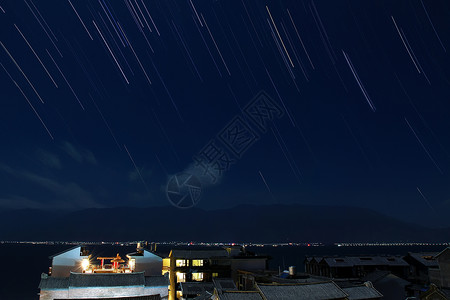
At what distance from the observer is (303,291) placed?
93.1 ft

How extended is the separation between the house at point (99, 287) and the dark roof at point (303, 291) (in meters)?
12.1

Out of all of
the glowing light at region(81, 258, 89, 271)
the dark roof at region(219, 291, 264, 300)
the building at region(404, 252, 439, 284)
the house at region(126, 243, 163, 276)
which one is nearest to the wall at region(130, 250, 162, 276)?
the house at region(126, 243, 163, 276)

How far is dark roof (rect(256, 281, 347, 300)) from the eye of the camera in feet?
90.1

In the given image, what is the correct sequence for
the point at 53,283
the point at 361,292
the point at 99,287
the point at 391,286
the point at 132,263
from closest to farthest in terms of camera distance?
the point at 361,292 → the point at 53,283 → the point at 99,287 → the point at 132,263 → the point at 391,286

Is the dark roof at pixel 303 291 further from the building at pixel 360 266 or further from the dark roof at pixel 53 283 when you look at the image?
the building at pixel 360 266

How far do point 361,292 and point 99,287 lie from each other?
25327mm

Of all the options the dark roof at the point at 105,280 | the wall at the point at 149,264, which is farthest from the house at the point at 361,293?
the wall at the point at 149,264

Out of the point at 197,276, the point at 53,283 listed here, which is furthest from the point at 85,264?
the point at 197,276

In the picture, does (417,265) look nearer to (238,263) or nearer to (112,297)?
(238,263)

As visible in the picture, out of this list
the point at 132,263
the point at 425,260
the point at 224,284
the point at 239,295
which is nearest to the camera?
the point at 239,295

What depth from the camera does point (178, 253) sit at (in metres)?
53.8

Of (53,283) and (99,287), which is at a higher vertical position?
(53,283)

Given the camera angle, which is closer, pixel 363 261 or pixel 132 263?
pixel 132 263

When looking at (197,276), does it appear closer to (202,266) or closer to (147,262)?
(202,266)
